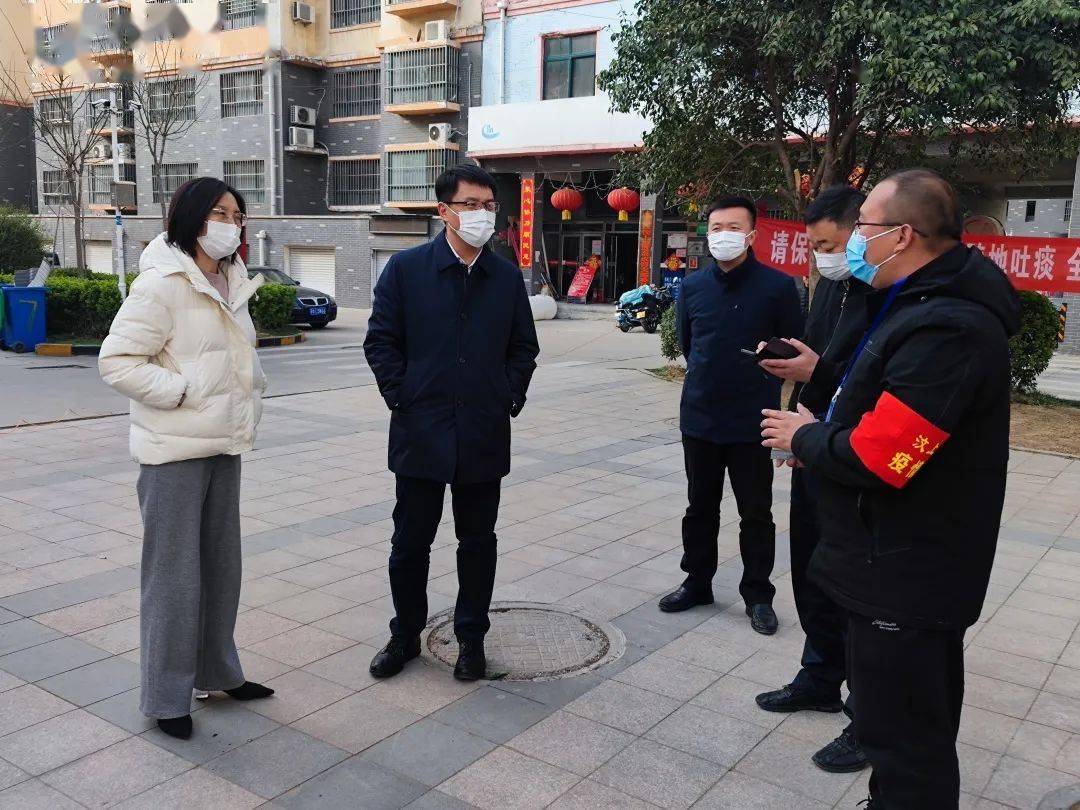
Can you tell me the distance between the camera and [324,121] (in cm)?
2933

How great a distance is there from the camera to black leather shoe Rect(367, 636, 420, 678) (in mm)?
3523

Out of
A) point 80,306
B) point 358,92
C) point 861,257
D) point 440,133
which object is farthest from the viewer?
point 358,92

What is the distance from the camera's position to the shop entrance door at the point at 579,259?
27281 mm

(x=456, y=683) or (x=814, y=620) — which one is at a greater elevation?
(x=814, y=620)

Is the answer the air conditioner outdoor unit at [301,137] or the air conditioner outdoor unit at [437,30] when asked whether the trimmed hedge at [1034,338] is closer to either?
the air conditioner outdoor unit at [437,30]

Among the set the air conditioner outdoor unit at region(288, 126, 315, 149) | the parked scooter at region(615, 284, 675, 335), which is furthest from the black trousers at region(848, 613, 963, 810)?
the air conditioner outdoor unit at region(288, 126, 315, 149)

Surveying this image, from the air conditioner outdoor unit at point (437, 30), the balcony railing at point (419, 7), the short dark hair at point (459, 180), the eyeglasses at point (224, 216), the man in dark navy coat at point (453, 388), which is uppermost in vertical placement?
the balcony railing at point (419, 7)

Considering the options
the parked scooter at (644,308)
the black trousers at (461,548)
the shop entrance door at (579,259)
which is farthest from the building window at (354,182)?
the black trousers at (461,548)

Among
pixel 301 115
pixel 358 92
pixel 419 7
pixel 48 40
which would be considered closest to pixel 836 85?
pixel 419 7

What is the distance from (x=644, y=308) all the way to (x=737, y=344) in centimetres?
1689

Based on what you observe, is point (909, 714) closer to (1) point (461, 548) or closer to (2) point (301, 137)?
(1) point (461, 548)

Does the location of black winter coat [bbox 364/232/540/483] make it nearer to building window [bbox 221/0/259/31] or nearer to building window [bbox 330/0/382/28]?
building window [bbox 330/0/382/28]

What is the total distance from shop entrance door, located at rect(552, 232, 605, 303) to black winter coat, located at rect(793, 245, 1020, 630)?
2504cm

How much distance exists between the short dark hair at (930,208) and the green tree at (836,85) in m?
7.84
